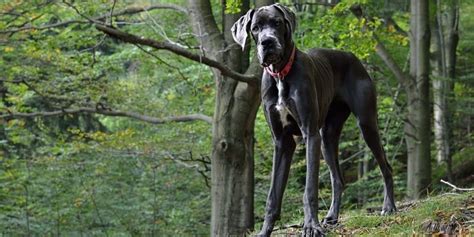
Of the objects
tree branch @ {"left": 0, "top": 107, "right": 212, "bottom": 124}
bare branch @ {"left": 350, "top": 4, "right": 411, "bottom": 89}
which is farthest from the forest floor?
bare branch @ {"left": 350, "top": 4, "right": 411, "bottom": 89}

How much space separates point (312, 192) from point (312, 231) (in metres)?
0.32

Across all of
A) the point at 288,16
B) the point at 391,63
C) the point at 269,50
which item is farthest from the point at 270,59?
the point at 391,63

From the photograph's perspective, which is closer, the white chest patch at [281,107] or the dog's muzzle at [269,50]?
the dog's muzzle at [269,50]

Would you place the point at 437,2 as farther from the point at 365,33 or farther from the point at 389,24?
the point at 365,33

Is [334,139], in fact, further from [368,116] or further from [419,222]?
[419,222]

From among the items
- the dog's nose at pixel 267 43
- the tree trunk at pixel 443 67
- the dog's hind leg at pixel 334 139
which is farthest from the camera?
the tree trunk at pixel 443 67

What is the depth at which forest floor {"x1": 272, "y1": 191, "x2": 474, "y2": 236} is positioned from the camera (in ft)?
16.8

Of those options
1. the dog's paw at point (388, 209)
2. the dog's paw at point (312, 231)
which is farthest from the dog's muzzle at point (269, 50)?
the dog's paw at point (388, 209)

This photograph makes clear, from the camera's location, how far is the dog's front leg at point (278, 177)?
19.7ft

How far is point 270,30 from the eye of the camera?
5348 millimetres

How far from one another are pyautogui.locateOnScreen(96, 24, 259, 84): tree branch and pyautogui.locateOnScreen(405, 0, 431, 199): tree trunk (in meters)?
4.65

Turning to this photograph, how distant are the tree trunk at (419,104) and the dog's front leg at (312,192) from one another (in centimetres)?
735

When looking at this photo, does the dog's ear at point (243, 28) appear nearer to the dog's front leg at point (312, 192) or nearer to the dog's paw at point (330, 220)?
the dog's front leg at point (312, 192)

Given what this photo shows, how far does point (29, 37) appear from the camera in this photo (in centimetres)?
1263
